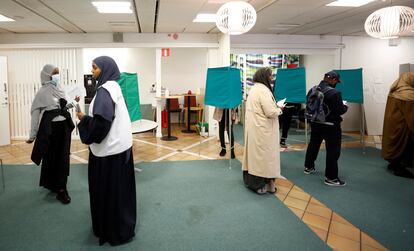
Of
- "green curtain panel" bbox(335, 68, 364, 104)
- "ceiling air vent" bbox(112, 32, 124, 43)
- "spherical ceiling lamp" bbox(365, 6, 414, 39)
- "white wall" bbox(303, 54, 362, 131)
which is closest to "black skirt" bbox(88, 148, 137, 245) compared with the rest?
"spherical ceiling lamp" bbox(365, 6, 414, 39)

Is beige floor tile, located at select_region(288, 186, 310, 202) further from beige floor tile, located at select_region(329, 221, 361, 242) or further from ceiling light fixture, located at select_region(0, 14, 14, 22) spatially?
ceiling light fixture, located at select_region(0, 14, 14, 22)

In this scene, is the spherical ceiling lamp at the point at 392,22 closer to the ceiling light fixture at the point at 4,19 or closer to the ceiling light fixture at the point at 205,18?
the ceiling light fixture at the point at 205,18

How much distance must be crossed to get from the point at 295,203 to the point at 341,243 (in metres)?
0.80

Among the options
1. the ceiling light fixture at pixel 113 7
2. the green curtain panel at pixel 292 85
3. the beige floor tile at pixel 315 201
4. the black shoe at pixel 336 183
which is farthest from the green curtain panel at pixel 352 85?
the ceiling light fixture at pixel 113 7

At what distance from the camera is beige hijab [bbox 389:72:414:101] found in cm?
382

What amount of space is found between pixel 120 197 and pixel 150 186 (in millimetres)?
1371

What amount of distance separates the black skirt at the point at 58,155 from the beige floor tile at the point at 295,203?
2.42 metres

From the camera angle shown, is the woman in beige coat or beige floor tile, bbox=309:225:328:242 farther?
the woman in beige coat

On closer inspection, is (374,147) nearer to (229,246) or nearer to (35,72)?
(229,246)

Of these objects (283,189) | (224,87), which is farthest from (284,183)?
(224,87)

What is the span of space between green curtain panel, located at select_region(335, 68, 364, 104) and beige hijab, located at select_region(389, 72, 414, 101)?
110 cm

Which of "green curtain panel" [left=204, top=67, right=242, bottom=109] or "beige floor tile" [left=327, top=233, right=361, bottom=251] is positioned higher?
"green curtain panel" [left=204, top=67, right=242, bottom=109]

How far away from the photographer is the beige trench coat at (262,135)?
3113 mm

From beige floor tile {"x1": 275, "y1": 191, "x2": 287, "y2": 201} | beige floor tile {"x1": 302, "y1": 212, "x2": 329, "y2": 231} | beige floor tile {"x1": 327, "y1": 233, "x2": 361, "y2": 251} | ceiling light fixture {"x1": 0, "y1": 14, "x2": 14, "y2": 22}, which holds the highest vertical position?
ceiling light fixture {"x1": 0, "y1": 14, "x2": 14, "y2": 22}
